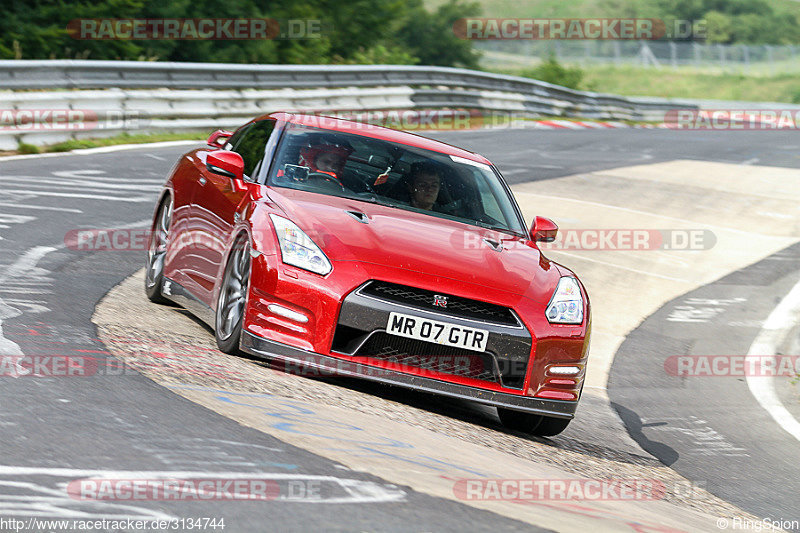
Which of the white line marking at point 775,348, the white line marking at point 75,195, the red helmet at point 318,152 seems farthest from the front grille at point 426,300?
the white line marking at point 75,195

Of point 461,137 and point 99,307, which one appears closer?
point 99,307

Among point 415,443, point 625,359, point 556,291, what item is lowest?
point 625,359

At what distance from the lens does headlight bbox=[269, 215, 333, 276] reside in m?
5.94

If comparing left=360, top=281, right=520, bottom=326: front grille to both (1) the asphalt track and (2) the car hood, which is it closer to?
(2) the car hood

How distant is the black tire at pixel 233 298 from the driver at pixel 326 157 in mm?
828

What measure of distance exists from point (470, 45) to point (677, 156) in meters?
30.2

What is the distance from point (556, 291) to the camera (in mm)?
6348

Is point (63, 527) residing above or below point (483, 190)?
below

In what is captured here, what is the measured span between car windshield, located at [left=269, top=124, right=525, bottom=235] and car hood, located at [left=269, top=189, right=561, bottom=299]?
0.60ft

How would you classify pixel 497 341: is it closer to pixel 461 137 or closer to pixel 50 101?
pixel 50 101

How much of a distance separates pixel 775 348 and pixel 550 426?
15.8 feet

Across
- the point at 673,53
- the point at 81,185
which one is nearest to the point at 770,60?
the point at 673,53

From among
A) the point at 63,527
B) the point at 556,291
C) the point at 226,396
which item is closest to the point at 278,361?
the point at 226,396

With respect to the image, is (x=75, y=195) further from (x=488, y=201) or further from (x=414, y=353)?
(x=414, y=353)
